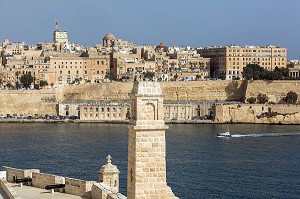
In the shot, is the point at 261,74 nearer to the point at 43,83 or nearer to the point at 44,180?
the point at 43,83

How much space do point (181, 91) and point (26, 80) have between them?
12827 mm

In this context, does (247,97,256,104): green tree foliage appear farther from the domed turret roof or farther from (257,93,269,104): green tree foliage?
the domed turret roof

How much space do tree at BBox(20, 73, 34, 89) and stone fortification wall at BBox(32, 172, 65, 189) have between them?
45334 mm

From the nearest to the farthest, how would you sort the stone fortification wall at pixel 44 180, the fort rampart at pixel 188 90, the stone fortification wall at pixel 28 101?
1. the stone fortification wall at pixel 44 180
2. the stone fortification wall at pixel 28 101
3. the fort rampart at pixel 188 90

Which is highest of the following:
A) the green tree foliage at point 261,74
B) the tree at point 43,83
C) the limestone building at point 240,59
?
the limestone building at point 240,59

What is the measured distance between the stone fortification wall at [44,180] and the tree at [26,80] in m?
45.3

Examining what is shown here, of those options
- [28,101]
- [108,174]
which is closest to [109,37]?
[28,101]

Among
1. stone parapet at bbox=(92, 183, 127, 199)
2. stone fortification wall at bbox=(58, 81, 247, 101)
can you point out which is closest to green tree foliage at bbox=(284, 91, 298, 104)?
stone fortification wall at bbox=(58, 81, 247, 101)

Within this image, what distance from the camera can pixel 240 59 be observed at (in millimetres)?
63688

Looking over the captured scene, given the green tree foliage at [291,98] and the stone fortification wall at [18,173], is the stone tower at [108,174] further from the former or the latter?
the green tree foliage at [291,98]

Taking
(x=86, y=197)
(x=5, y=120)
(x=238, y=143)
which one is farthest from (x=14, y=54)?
(x=86, y=197)

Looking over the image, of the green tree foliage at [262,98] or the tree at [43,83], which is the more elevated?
the tree at [43,83]

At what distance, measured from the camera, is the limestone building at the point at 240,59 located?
207ft

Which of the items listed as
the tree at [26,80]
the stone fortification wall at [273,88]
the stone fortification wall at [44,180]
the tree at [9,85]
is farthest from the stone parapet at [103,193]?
the tree at [9,85]
